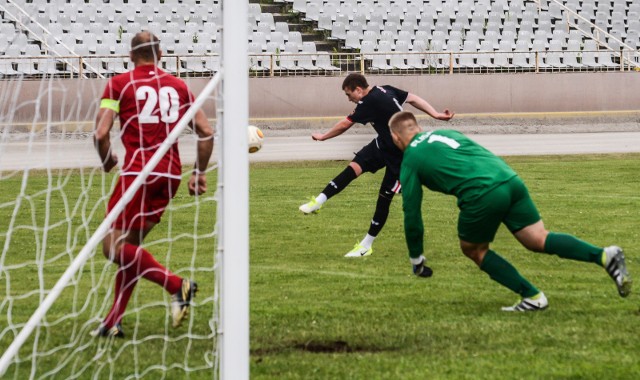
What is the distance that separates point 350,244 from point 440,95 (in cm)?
2045

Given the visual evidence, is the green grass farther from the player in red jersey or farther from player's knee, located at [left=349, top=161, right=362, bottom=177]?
player's knee, located at [left=349, top=161, right=362, bottom=177]

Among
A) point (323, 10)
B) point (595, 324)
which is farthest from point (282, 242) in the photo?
point (323, 10)

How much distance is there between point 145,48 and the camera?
22.8 feet

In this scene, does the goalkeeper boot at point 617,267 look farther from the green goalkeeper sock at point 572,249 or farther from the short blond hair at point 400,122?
the short blond hair at point 400,122

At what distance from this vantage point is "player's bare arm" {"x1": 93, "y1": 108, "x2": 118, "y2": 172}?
22.5 ft

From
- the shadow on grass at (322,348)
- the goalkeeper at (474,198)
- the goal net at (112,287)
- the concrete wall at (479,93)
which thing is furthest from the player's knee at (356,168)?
the concrete wall at (479,93)

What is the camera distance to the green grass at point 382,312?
6410 millimetres

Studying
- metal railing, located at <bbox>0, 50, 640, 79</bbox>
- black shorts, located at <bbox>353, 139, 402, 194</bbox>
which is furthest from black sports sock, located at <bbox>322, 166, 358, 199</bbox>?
metal railing, located at <bbox>0, 50, 640, 79</bbox>

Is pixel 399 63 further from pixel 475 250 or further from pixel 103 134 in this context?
pixel 103 134

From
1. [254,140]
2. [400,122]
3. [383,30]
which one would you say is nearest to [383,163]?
[254,140]

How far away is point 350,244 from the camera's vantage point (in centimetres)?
1170

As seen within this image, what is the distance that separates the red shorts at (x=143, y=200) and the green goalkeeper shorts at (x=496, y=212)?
2.00m

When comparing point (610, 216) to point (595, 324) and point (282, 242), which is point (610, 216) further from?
point (595, 324)

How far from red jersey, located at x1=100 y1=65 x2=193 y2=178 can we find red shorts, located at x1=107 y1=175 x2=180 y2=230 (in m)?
0.06
